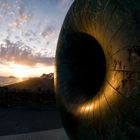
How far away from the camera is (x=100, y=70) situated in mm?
2156

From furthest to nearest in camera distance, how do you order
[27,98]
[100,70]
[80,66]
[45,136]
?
[27,98] < [45,136] < [80,66] < [100,70]

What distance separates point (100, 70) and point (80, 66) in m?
0.29

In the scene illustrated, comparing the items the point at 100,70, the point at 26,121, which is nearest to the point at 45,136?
the point at 100,70

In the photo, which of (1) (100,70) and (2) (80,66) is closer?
(1) (100,70)

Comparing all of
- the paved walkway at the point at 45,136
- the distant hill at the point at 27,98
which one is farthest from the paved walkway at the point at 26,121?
the paved walkway at the point at 45,136

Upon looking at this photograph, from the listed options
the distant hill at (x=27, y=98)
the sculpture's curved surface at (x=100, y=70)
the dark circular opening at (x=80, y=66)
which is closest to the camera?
the sculpture's curved surface at (x=100, y=70)

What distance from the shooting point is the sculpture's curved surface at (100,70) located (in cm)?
140

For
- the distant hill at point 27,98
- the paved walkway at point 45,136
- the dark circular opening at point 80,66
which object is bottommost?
the distant hill at point 27,98

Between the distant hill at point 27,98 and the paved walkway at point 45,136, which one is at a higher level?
the paved walkway at point 45,136

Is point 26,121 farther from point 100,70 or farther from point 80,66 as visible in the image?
point 100,70

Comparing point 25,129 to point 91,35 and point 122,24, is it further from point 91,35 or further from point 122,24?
point 122,24

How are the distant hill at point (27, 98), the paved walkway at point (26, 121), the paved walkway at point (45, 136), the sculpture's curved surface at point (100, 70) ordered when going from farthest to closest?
the distant hill at point (27, 98)
the paved walkway at point (26, 121)
the paved walkway at point (45, 136)
the sculpture's curved surface at point (100, 70)

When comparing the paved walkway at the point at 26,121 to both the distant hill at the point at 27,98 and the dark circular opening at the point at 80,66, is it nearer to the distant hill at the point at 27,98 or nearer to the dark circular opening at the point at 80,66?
the distant hill at the point at 27,98

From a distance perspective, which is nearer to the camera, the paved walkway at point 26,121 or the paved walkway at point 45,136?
the paved walkway at point 45,136
